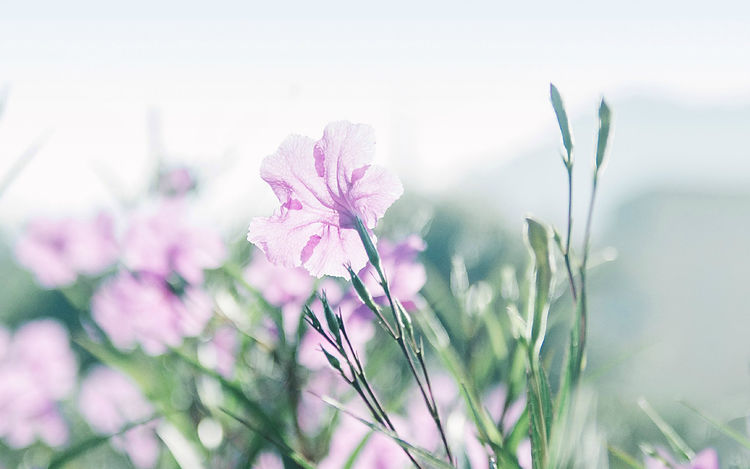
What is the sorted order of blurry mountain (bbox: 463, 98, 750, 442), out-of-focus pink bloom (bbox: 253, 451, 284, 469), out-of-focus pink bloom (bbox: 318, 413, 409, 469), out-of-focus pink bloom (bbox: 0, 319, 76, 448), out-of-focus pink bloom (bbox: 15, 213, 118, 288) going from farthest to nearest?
blurry mountain (bbox: 463, 98, 750, 442) → out-of-focus pink bloom (bbox: 0, 319, 76, 448) → out-of-focus pink bloom (bbox: 15, 213, 118, 288) → out-of-focus pink bloom (bbox: 253, 451, 284, 469) → out-of-focus pink bloom (bbox: 318, 413, 409, 469)

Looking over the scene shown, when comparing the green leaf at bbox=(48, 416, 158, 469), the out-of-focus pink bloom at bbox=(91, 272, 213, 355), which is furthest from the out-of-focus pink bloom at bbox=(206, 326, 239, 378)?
the green leaf at bbox=(48, 416, 158, 469)

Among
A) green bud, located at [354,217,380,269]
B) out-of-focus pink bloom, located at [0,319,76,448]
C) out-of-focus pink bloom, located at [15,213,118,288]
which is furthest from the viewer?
out-of-focus pink bloom, located at [0,319,76,448]

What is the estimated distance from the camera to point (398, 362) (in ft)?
4.88

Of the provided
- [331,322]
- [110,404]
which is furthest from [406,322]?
[110,404]

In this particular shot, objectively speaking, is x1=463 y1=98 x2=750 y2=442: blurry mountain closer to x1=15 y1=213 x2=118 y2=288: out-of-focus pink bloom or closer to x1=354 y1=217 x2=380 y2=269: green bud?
x1=15 y1=213 x2=118 y2=288: out-of-focus pink bloom

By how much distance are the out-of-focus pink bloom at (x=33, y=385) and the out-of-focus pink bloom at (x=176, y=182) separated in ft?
1.91

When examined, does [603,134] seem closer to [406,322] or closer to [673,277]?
[406,322]

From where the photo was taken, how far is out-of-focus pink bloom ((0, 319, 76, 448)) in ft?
4.49

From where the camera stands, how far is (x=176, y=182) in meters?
1.07

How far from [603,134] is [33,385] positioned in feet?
4.83

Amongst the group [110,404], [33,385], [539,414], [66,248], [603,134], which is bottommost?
[110,404]

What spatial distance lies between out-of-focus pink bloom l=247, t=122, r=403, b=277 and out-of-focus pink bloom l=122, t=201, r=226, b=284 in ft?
1.33

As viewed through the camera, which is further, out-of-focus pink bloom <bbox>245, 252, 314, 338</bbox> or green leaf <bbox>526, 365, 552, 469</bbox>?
out-of-focus pink bloom <bbox>245, 252, 314, 338</bbox>

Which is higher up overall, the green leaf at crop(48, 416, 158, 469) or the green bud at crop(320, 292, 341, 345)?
the green bud at crop(320, 292, 341, 345)
